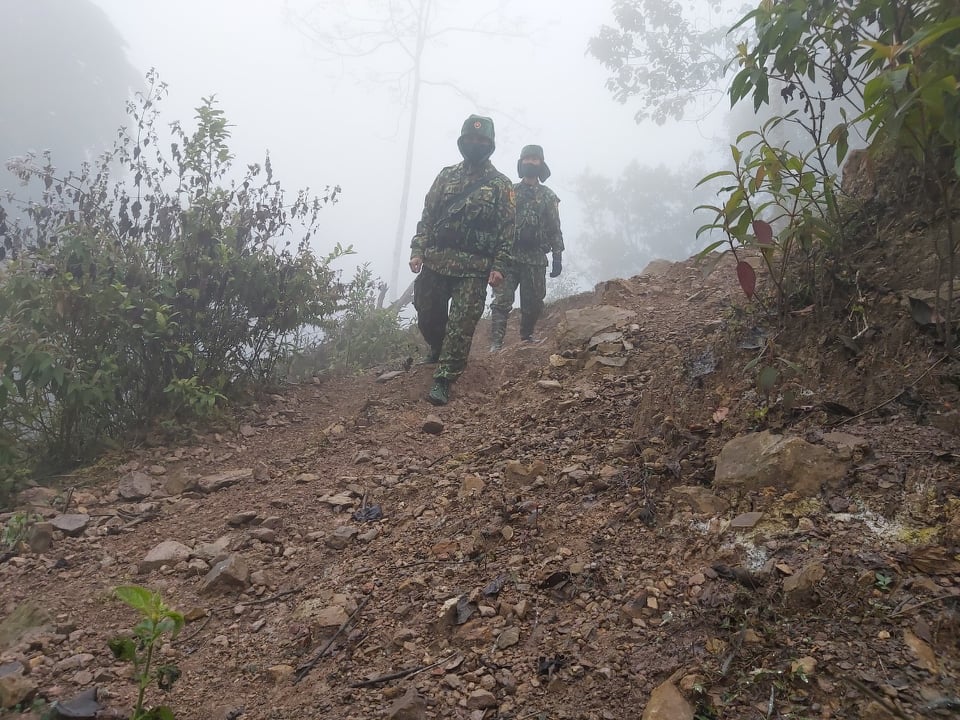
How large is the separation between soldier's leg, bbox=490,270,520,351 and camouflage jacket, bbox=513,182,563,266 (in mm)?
260

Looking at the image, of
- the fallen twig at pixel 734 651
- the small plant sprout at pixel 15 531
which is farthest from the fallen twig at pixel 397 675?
the small plant sprout at pixel 15 531

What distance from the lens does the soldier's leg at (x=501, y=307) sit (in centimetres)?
720

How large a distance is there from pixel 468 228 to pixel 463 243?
0.12 metres

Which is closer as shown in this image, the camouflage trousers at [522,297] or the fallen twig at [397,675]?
the fallen twig at [397,675]

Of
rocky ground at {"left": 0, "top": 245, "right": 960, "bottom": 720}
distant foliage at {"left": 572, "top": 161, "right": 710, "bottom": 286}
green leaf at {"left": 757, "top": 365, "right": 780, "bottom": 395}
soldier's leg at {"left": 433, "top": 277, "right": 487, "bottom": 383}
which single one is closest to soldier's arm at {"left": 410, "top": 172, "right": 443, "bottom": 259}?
soldier's leg at {"left": 433, "top": 277, "right": 487, "bottom": 383}

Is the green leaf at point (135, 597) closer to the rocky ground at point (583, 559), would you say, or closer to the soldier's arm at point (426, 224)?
the rocky ground at point (583, 559)

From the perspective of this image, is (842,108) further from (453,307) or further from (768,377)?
(453,307)

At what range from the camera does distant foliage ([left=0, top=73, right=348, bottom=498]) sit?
3516 mm

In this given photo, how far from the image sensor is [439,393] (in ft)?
15.5

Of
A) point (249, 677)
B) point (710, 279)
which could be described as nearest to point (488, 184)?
point (710, 279)

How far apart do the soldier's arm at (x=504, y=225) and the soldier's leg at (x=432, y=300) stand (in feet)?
1.48

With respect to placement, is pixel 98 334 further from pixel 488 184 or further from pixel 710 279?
pixel 710 279

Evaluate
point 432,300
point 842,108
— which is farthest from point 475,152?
point 842,108

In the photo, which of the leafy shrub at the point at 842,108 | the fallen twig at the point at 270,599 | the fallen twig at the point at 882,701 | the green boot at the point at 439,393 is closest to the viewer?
the fallen twig at the point at 882,701
